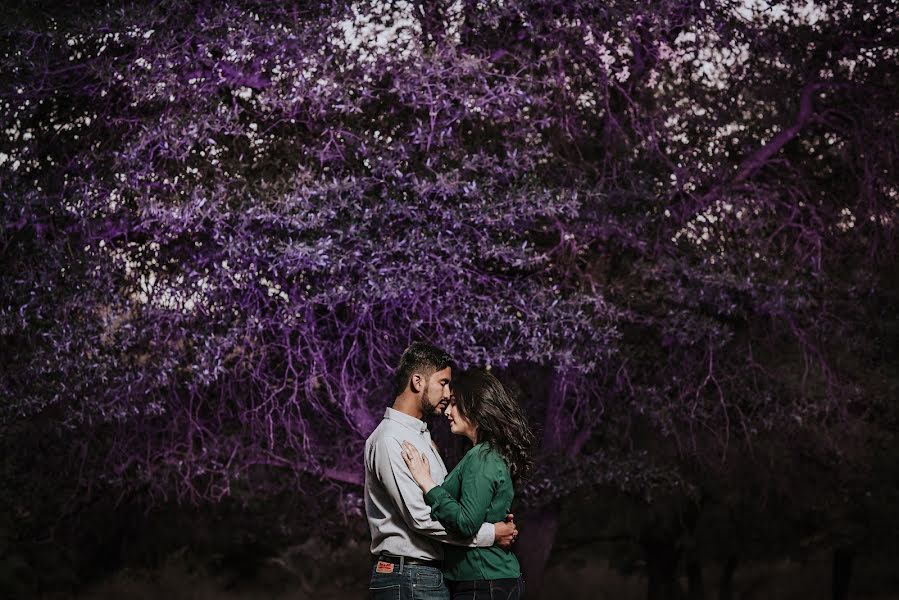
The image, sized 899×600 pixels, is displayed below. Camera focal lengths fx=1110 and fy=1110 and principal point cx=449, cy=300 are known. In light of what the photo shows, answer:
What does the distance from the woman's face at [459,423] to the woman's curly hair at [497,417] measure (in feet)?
0.06

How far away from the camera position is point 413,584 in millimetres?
4637

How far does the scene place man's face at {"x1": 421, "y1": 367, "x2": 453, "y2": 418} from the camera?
485cm

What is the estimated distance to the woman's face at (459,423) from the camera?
15.7 feet

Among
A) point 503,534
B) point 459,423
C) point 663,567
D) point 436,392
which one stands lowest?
point 663,567

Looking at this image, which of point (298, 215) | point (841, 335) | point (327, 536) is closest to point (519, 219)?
point (298, 215)

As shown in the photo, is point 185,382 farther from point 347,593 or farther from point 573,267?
point 347,593

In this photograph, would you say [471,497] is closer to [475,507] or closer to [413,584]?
[475,507]

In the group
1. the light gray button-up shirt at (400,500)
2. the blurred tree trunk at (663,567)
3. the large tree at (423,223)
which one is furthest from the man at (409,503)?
the blurred tree trunk at (663,567)

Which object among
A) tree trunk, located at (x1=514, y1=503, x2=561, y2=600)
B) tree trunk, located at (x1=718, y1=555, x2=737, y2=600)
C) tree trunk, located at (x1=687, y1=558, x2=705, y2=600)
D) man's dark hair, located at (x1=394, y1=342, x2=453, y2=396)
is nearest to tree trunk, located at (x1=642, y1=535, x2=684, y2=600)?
tree trunk, located at (x1=687, y1=558, x2=705, y2=600)

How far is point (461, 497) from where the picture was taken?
15.0 feet

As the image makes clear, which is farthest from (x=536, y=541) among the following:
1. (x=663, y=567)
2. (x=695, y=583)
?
(x=695, y=583)

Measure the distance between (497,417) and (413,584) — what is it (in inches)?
30.7

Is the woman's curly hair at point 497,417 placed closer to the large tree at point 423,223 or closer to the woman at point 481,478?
the woman at point 481,478

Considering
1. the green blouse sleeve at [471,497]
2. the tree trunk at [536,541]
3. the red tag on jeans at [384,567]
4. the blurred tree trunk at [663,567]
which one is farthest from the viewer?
the blurred tree trunk at [663,567]
